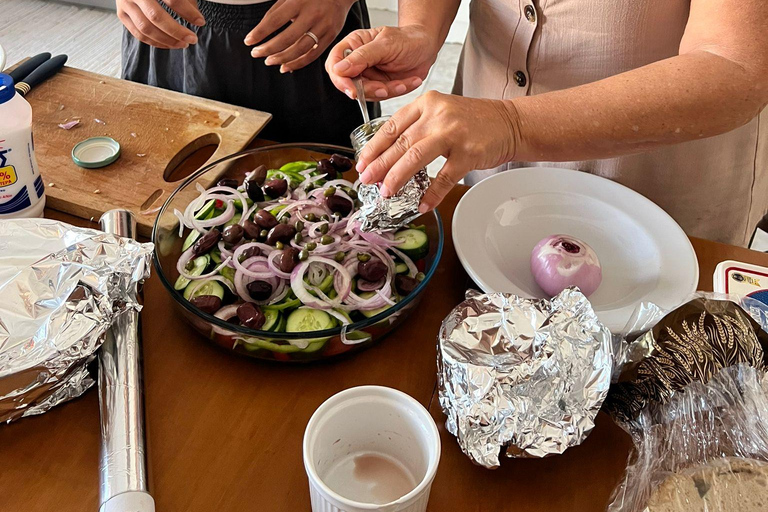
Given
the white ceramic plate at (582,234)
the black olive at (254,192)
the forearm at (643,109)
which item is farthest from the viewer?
the black olive at (254,192)

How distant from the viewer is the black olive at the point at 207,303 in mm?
844

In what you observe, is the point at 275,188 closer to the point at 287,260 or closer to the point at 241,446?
the point at 287,260

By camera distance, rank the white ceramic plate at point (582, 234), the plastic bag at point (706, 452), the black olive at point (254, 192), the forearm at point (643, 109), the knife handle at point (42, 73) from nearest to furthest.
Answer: the plastic bag at point (706, 452), the forearm at point (643, 109), the white ceramic plate at point (582, 234), the black olive at point (254, 192), the knife handle at point (42, 73)

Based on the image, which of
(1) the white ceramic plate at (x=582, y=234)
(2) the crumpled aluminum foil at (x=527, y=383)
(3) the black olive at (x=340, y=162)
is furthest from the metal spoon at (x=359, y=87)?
(2) the crumpled aluminum foil at (x=527, y=383)

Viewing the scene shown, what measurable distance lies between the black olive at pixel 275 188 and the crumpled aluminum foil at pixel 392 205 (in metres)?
0.18

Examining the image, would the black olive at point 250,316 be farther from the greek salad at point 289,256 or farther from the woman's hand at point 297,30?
the woman's hand at point 297,30

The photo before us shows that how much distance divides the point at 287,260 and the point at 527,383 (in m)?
0.39

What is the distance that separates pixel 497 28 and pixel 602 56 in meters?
0.21

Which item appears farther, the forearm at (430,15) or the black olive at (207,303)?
the forearm at (430,15)

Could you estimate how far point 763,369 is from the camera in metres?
0.69

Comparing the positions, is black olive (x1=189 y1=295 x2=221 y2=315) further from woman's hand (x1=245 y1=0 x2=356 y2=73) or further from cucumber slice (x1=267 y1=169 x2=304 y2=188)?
woman's hand (x1=245 y1=0 x2=356 y2=73)

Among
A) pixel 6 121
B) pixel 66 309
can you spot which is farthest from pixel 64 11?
pixel 66 309

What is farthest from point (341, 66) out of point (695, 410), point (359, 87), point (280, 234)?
point (695, 410)

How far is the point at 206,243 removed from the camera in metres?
0.94
